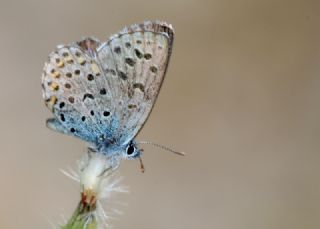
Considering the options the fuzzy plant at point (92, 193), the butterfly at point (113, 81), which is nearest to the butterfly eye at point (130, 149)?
the butterfly at point (113, 81)

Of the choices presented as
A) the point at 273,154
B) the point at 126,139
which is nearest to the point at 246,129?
the point at 273,154

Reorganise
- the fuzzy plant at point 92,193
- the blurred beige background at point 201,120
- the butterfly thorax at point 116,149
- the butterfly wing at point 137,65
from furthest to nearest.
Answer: the blurred beige background at point 201,120, the butterfly wing at point 137,65, the butterfly thorax at point 116,149, the fuzzy plant at point 92,193

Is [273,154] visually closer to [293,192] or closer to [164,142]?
[293,192]

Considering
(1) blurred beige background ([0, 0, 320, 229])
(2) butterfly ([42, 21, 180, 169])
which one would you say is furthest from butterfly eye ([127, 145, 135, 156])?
(1) blurred beige background ([0, 0, 320, 229])

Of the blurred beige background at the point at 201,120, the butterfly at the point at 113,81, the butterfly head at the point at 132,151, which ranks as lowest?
the blurred beige background at the point at 201,120

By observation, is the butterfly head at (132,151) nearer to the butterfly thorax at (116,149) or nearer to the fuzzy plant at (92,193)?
the butterfly thorax at (116,149)

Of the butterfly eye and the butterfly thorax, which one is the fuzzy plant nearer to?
the butterfly thorax

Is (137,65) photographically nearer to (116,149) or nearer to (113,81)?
(113,81)
